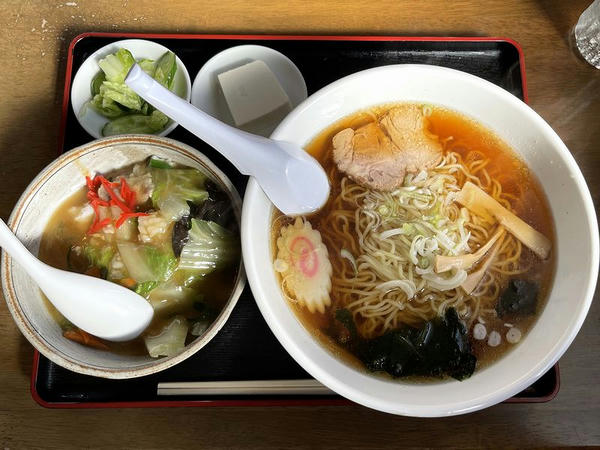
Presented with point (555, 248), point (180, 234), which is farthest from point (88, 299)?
point (555, 248)

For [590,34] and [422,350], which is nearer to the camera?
[422,350]

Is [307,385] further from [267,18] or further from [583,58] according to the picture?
[583,58]

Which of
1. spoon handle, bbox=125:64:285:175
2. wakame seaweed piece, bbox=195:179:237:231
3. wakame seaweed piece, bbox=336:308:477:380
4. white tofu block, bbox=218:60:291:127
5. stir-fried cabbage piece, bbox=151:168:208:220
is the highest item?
spoon handle, bbox=125:64:285:175

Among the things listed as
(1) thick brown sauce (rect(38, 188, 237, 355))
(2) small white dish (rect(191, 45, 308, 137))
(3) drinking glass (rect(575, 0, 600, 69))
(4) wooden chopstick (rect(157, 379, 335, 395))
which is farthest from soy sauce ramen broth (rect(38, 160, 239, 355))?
(3) drinking glass (rect(575, 0, 600, 69))

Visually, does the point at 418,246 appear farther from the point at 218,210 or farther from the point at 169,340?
the point at 169,340

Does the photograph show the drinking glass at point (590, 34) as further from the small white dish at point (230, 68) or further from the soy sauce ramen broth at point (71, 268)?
the soy sauce ramen broth at point (71, 268)

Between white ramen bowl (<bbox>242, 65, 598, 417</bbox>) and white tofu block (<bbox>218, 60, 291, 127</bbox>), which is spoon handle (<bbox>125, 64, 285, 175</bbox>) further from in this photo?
white tofu block (<bbox>218, 60, 291, 127</bbox>)

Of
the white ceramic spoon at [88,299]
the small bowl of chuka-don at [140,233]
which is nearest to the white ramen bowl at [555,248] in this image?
the small bowl of chuka-don at [140,233]
